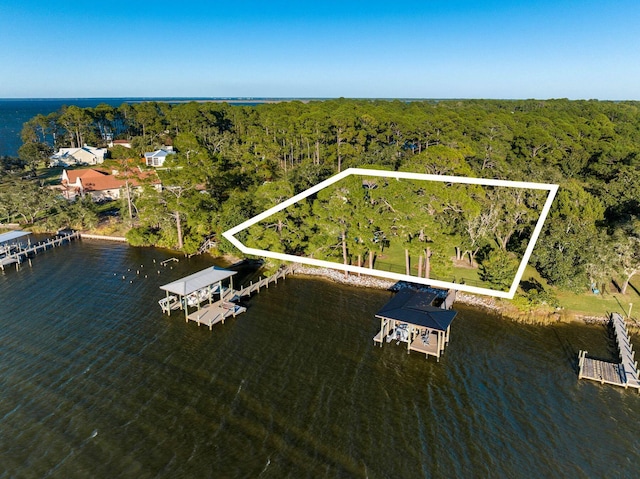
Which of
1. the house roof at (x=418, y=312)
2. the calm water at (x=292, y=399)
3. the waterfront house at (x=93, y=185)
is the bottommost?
the calm water at (x=292, y=399)

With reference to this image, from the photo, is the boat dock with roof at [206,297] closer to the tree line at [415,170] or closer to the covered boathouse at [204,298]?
the covered boathouse at [204,298]

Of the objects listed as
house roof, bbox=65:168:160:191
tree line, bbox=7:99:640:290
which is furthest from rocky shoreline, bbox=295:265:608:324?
house roof, bbox=65:168:160:191

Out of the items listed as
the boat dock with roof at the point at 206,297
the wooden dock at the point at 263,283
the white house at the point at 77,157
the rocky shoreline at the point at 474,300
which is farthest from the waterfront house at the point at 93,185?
the rocky shoreline at the point at 474,300

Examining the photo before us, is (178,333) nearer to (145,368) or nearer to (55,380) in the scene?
(145,368)

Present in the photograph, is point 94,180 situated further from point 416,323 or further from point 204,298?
point 416,323

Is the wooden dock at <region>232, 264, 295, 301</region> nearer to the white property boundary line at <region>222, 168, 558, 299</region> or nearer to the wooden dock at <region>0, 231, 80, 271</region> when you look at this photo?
the wooden dock at <region>0, 231, 80, 271</region>

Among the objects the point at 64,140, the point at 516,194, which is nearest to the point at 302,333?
the point at 516,194
